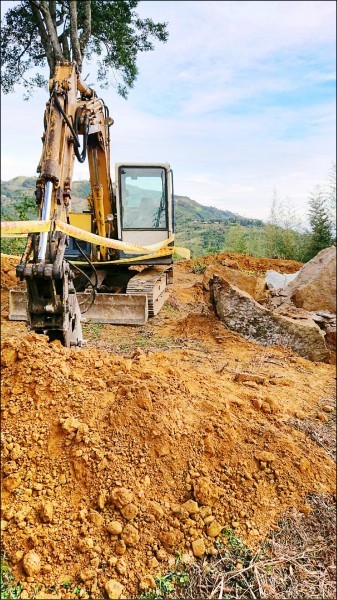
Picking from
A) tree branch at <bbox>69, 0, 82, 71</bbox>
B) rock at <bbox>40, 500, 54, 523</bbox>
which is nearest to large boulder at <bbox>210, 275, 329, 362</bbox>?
rock at <bbox>40, 500, 54, 523</bbox>

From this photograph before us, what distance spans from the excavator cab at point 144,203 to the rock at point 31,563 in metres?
5.37

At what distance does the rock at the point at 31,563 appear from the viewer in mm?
1794

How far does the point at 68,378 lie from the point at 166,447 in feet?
2.34

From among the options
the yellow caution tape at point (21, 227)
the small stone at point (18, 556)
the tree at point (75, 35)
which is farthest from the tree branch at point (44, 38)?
the small stone at point (18, 556)

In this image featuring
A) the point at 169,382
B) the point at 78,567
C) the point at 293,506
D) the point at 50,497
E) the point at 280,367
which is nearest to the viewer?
the point at 78,567

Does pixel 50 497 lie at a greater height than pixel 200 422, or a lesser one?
lesser

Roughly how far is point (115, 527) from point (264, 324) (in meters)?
3.55

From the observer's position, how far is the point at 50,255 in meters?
2.97

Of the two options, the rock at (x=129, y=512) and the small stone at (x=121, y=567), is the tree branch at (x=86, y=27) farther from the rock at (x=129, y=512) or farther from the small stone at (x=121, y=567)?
the small stone at (x=121, y=567)

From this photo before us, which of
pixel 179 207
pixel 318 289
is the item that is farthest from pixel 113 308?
pixel 179 207

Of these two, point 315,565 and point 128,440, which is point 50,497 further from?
point 315,565

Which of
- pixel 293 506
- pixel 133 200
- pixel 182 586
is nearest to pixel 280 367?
pixel 293 506

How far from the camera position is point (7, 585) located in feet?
5.84

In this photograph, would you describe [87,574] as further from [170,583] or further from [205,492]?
[205,492]
